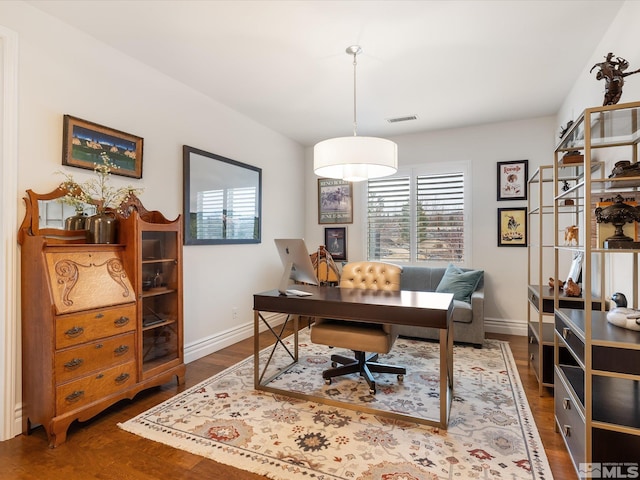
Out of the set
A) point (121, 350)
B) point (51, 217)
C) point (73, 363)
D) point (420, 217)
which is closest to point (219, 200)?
point (51, 217)

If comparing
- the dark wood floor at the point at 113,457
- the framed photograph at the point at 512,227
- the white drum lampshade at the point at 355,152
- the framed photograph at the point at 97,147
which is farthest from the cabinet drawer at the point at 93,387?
the framed photograph at the point at 512,227

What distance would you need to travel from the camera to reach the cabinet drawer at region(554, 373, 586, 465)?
64.1 inches

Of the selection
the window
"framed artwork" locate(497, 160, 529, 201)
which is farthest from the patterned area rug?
"framed artwork" locate(497, 160, 529, 201)

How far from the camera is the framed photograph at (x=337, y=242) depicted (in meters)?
5.42

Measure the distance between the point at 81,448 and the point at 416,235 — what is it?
4.28 metres

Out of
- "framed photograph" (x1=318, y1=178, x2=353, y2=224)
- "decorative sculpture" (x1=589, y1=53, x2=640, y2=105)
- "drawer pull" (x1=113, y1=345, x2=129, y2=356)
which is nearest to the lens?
"decorative sculpture" (x1=589, y1=53, x2=640, y2=105)

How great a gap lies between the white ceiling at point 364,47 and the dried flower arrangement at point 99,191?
3.37ft

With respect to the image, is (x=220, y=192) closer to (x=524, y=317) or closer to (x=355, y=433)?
(x=355, y=433)

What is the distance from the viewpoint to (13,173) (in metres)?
2.16

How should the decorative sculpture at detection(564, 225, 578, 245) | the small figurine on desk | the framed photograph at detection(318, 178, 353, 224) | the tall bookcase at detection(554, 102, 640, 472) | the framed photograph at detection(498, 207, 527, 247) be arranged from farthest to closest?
the framed photograph at detection(318, 178, 353, 224) → the framed photograph at detection(498, 207, 527, 247) → the decorative sculpture at detection(564, 225, 578, 245) → the small figurine on desk → the tall bookcase at detection(554, 102, 640, 472)

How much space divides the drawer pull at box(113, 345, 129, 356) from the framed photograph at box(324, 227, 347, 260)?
3.46m

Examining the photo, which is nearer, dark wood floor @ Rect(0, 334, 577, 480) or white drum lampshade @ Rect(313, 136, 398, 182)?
dark wood floor @ Rect(0, 334, 577, 480)

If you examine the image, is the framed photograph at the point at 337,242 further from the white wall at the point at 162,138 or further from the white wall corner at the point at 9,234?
the white wall corner at the point at 9,234

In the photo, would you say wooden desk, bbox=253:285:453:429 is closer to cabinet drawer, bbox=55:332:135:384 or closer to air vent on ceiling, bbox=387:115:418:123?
cabinet drawer, bbox=55:332:135:384
